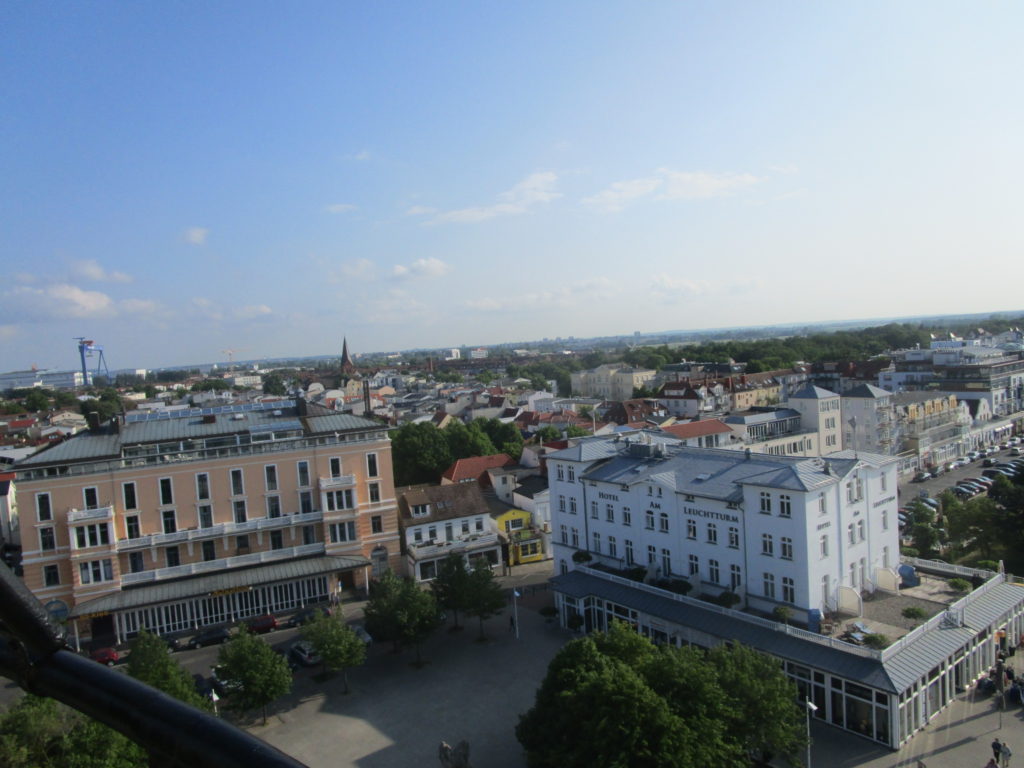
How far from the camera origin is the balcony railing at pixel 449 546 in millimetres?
33812

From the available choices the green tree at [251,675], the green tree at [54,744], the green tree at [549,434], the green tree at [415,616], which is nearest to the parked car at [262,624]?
the green tree at [415,616]

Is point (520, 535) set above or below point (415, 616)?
below

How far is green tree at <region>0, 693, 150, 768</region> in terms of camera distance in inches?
564

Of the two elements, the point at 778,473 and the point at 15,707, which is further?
the point at 778,473

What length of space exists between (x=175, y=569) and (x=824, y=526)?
25.0 metres

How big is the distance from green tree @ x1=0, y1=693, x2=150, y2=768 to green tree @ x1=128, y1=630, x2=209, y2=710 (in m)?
2.31

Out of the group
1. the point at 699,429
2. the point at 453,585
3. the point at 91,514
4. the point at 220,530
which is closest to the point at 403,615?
the point at 453,585

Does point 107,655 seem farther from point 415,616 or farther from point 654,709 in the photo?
point 654,709

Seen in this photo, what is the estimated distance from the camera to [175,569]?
30.4m

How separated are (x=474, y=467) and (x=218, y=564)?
17.2m

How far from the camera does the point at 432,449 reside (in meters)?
47.4

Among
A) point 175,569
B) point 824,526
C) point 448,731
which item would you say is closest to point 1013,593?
point 824,526

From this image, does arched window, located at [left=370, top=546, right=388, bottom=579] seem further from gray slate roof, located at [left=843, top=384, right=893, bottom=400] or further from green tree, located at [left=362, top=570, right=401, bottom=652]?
gray slate roof, located at [left=843, top=384, right=893, bottom=400]

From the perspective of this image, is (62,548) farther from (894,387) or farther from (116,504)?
(894,387)
